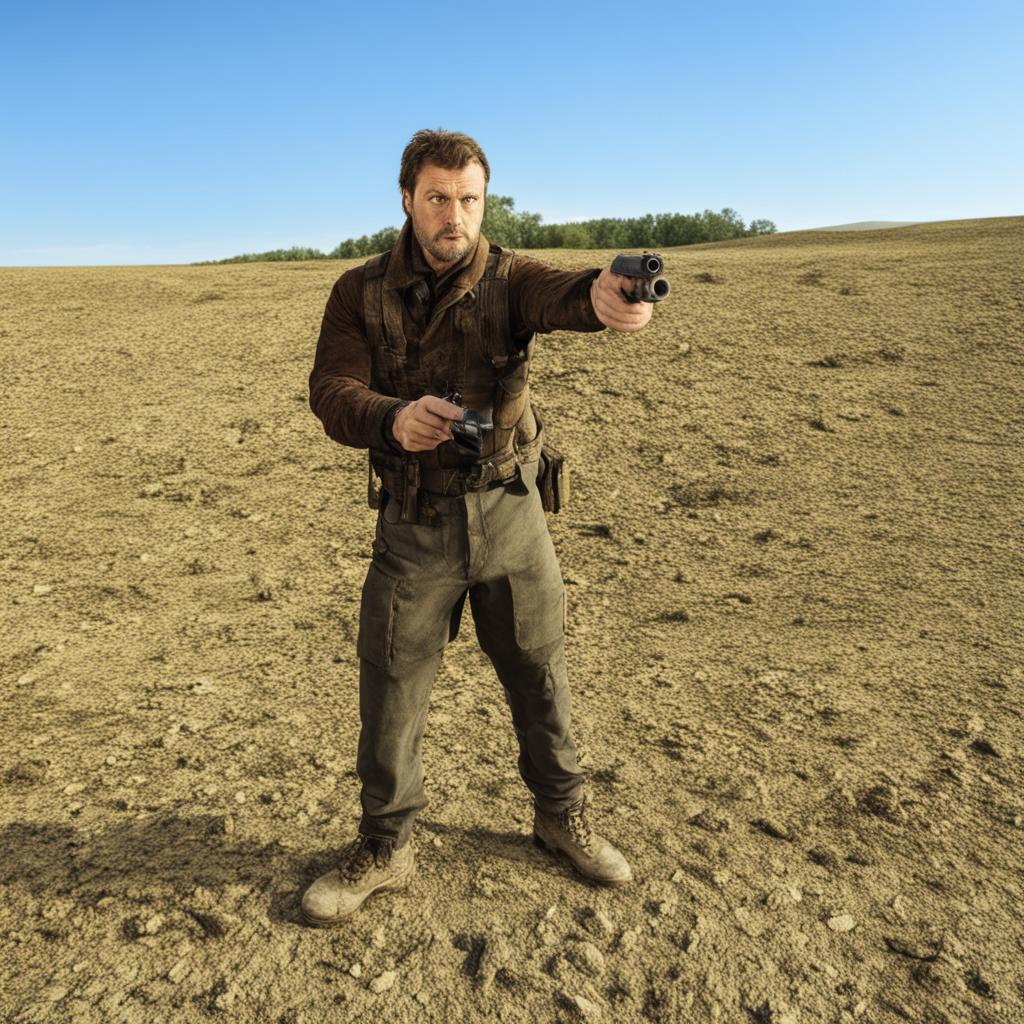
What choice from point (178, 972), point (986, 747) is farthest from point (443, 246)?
point (986, 747)

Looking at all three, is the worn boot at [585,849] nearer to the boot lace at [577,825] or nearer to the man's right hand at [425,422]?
the boot lace at [577,825]

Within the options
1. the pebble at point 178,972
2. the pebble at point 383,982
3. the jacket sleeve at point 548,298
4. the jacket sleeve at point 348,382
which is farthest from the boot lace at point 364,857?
the jacket sleeve at point 548,298

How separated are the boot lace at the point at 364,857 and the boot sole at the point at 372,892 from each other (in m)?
0.08

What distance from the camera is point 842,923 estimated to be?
10.9 ft

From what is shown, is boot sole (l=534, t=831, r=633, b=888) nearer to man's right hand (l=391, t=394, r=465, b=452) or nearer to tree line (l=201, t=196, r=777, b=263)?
man's right hand (l=391, t=394, r=465, b=452)

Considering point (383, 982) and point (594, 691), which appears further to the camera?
point (594, 691)

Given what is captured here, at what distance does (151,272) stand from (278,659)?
1126 centimetres

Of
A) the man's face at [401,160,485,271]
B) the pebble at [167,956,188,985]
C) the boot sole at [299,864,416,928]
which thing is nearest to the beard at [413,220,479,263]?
the man's face at [401,160,485,271]

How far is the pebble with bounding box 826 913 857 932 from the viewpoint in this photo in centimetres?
330

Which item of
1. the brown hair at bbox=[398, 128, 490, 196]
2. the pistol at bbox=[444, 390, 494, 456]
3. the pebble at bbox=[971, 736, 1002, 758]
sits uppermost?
the brown hair at bbox=[398, 128, 490, 196]

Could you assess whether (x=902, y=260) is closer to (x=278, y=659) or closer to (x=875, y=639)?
(x=875, y=639)

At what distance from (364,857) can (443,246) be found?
6.96 feet

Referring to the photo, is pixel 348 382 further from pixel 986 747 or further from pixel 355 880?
pixel 986 747

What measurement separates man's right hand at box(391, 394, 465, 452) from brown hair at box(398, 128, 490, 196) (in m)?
0.78
